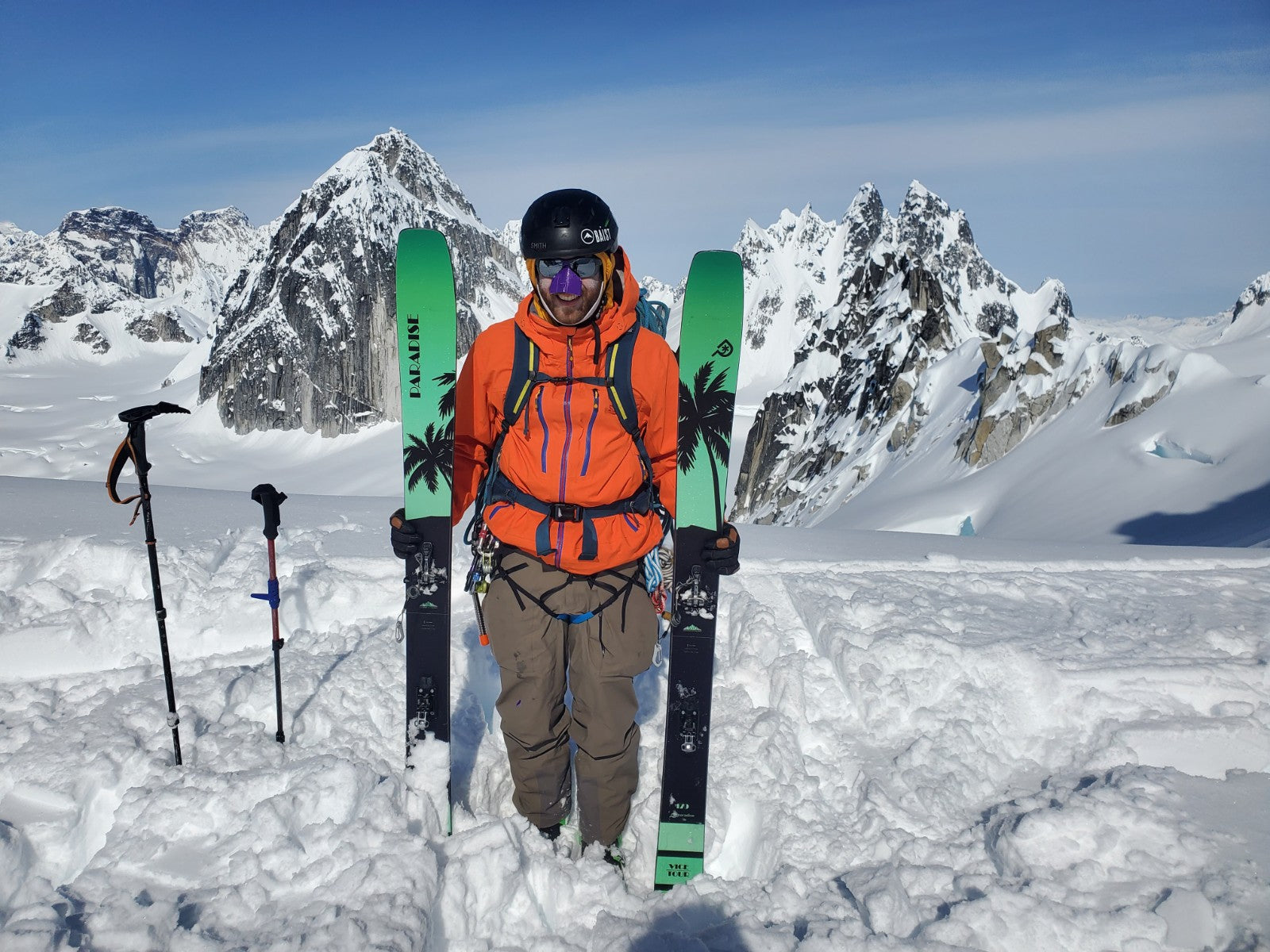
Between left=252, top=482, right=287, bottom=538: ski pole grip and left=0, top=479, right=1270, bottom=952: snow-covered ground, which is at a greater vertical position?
left=252, top=482, right=287, bottom=538: ski pole grip

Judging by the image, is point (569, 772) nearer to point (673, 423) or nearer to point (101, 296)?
point (673, 423)

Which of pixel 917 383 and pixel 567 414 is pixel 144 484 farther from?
pixel 917 383

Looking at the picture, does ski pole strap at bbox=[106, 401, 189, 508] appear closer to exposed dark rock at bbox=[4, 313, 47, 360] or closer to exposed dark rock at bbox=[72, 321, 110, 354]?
exposed dark rock at bbox=[4, 313, 47, 360]

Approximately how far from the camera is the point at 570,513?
330cm

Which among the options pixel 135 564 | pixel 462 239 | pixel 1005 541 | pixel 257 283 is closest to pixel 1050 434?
pixel 1005 541

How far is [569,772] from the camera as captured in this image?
3713 mm

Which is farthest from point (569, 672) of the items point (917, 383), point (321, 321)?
point (321, 321)

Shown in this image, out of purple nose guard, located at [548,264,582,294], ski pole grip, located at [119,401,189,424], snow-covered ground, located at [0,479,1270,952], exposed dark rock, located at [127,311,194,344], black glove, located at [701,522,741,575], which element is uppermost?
exposed dark rock, located at [127,311,194,344]

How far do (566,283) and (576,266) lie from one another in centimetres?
12

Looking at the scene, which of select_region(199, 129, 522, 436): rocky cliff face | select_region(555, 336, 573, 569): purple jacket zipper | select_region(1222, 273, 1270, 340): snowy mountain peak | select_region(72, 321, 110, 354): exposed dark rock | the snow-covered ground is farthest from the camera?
select_region(72, 321, 110, 354): exposed dark rock

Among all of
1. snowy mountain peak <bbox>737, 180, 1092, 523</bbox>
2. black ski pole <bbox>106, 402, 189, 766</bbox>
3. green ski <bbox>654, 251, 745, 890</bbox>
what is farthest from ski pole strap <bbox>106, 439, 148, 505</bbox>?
snowy mountain peak <bbox>737, 180, 1092, 523</bbox>

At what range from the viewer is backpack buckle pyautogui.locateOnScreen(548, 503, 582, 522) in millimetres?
3301

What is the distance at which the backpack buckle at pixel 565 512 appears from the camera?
3.30 meters

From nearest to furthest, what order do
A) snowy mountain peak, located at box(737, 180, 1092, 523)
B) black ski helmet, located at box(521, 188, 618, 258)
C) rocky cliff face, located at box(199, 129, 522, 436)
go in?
black ski helmet, located at box(521, 188, 618, 258) < snowy mountain peak, located at box(737, 180, 1092, 523) < rocky cliff face, located at box(199, 129, 522, 436)
